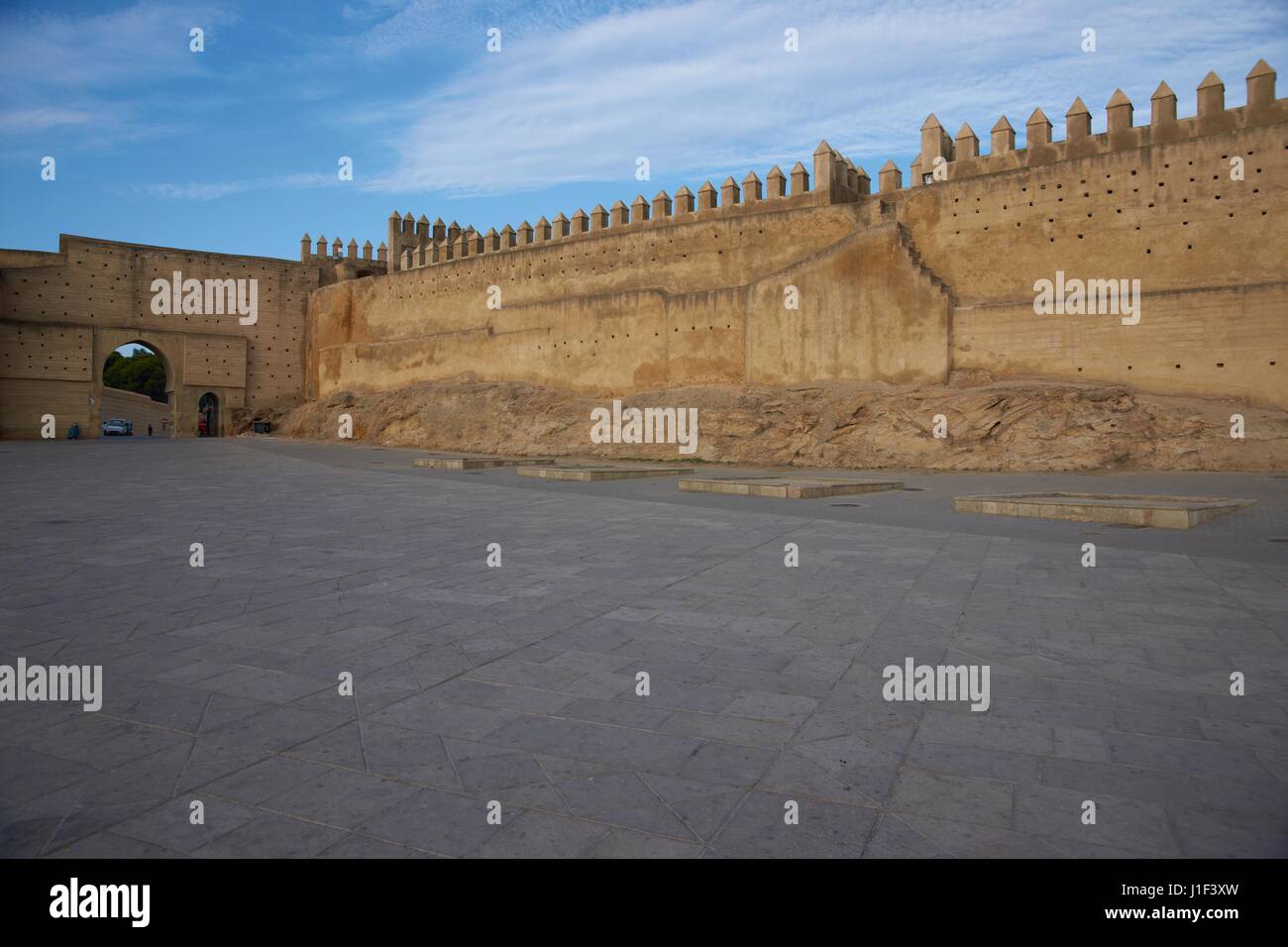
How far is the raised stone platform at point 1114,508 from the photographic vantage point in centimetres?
833

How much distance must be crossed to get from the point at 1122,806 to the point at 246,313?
43512 millimetres

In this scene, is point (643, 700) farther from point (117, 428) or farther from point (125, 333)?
point (117, 428)

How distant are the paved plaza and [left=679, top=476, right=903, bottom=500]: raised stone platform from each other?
4399 mm

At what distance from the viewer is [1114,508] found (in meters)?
8.85

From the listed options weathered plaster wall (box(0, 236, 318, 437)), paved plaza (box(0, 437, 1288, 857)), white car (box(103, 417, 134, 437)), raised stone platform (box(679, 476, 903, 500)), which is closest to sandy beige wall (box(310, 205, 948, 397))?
raised stone platform (box(679, 476, 903, 500))

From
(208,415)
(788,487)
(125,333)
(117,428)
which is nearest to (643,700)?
(788,487)

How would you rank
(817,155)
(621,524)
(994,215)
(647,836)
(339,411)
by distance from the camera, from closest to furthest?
(647,836), (621,524), (994,215), (817,155), (339,411)

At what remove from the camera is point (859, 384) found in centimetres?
2011

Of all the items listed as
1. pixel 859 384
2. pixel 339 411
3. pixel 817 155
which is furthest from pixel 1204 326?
pixel 339 411

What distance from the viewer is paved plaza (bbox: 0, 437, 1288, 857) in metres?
2.20

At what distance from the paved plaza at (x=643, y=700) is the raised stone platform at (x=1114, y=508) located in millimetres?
1017

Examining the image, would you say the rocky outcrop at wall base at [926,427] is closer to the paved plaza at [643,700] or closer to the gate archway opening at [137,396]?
the paved plaza at [643,700]

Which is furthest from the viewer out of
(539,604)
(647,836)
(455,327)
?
(455,327)
